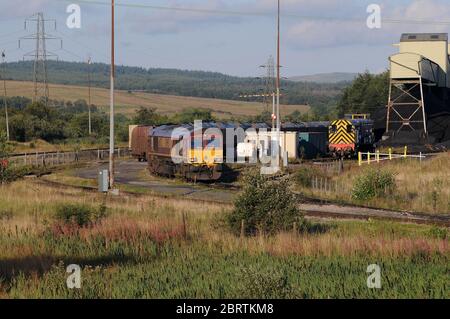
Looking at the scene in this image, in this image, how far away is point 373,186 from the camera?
3569cm

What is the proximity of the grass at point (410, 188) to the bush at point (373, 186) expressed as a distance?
0.30m

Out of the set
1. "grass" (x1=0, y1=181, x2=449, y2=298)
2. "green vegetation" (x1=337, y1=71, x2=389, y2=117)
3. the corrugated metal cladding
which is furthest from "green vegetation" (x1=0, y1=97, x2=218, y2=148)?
"grass" (x1=0, y1=181, x2=449, y2=298)

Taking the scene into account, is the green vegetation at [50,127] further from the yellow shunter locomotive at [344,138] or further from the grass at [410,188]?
the grass at [410,188]

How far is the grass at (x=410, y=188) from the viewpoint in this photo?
33.6 meters

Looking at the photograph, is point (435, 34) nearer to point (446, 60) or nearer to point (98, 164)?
point (446, 60)

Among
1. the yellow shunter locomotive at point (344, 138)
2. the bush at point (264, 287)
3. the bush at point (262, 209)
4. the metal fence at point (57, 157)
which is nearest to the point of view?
the bush at point (264, 287)

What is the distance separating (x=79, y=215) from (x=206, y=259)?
8.69 metres

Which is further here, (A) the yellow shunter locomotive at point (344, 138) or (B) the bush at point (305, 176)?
(A) the yellow shunter locomotive at point (344, 138)

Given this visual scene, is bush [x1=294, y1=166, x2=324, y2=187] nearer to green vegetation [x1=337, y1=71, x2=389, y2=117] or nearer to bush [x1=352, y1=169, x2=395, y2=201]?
bush [x1=352, y1=169, x2=395, y2=201]

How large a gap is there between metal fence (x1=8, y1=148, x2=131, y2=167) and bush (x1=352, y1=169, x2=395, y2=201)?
95.4 ft

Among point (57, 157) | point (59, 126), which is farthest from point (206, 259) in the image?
point (59, 126)

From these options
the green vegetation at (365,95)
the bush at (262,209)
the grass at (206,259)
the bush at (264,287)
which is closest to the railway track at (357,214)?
the grass at (206,259)

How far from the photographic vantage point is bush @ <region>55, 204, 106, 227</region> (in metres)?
23.9

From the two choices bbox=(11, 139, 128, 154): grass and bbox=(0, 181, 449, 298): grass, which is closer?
bbox=(0, 181, 449, 298): grass
